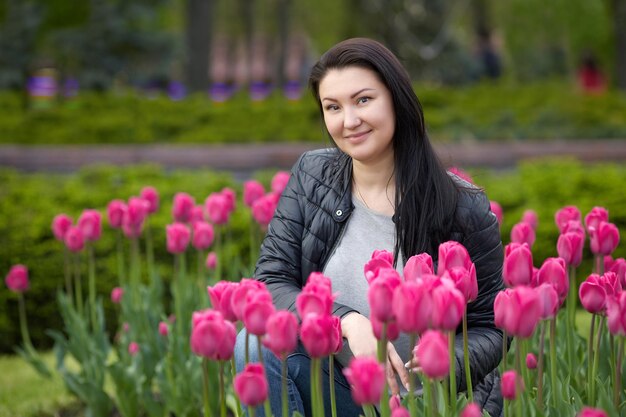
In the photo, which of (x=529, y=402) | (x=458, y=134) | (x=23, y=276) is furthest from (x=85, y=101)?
(x=529, y=402)

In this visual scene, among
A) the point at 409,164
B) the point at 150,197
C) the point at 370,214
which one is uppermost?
the point at 409,164

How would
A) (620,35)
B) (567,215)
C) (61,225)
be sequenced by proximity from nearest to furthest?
(567,215), (61,225), (620,35)

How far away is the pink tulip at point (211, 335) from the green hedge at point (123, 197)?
2.94 metres

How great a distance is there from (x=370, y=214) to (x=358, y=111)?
329 millimetres

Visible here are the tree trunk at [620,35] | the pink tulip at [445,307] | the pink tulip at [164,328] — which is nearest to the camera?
the pink tulip at [445,307]

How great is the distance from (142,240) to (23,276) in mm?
1593

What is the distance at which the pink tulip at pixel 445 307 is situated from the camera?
65.9 inches

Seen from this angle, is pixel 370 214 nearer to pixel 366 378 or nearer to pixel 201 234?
pixel 201 234

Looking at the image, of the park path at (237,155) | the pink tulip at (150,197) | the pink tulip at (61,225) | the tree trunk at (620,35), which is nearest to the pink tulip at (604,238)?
the pink tulip at (150,197)

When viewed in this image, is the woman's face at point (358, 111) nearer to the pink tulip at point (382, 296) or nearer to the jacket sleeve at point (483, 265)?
the jacket sleeve at point (483, 265)

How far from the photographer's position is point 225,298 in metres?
1.96

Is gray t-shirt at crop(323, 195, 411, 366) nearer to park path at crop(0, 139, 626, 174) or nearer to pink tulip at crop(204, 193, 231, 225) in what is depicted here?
pink tulip at crop(204, 193, 231, 225)

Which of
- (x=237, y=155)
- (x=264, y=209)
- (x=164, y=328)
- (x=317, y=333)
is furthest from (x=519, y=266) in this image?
(x=237, y=155)

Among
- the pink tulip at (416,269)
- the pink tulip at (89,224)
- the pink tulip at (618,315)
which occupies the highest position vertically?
the pink tulip at (416,269)
